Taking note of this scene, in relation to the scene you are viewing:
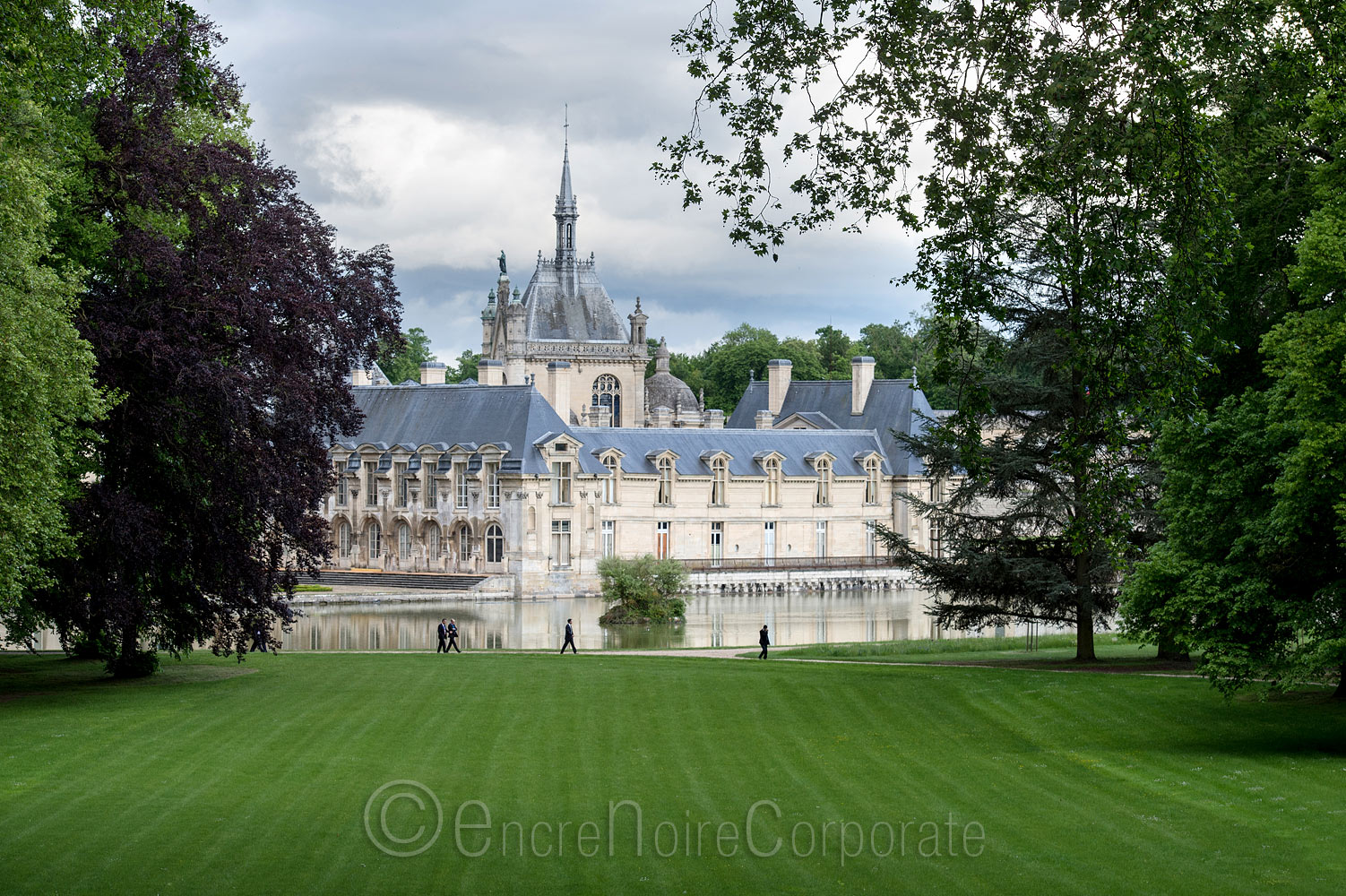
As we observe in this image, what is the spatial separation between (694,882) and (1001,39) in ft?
20.1

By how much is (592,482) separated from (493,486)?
391 cm

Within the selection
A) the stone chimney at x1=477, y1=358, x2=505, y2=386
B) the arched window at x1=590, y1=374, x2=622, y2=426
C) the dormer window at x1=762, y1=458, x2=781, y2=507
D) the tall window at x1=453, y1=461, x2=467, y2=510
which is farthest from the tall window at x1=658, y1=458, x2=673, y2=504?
the arched window at x1=590, y1=374, x2=622, y2=426

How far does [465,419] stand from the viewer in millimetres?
59219

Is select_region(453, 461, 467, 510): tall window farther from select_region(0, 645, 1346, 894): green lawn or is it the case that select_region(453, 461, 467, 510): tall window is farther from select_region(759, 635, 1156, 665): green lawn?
select_region(0, 645, 1346, 894): green lawn

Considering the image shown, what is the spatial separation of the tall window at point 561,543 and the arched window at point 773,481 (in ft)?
34.8

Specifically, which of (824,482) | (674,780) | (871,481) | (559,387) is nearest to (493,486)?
(559,387)

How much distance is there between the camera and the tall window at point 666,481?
198 feet

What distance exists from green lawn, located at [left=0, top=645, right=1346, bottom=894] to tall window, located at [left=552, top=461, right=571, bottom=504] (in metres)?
33.9

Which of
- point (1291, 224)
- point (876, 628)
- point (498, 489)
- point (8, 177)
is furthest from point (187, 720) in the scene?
point (498, 489)

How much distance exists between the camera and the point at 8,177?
1683 centimetres

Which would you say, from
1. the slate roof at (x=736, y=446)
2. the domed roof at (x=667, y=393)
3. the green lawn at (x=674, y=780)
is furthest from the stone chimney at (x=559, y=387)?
the green lawn at (x=674, y=780)

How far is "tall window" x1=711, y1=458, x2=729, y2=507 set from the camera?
61906 mm

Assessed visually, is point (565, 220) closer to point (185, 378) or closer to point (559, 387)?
point (559, 387)

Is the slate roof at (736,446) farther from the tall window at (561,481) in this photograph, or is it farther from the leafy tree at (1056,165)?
the leafy tree at (1056,165)
